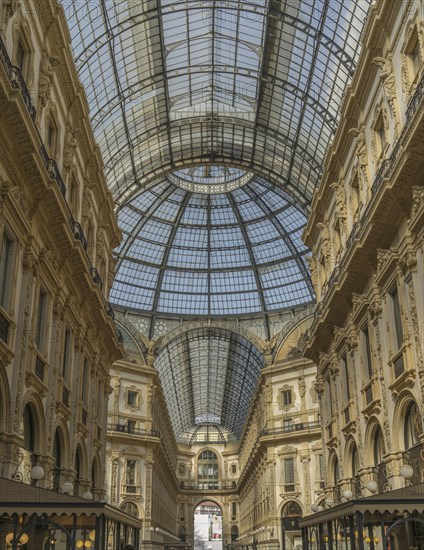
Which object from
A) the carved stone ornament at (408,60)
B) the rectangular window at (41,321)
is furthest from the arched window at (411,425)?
the rectangular window at (41,321)

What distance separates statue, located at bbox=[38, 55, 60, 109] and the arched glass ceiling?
9.32 metres

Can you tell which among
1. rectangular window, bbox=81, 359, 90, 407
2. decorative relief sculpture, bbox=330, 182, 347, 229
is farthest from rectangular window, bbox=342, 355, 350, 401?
rectangular window, bbox=81, 359, 90, 407

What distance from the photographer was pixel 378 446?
2683 cm

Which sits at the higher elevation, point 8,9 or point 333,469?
point 8,9

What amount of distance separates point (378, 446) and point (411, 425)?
14.3ft

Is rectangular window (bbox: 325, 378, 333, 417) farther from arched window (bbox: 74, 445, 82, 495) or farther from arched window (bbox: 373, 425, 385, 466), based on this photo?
arched window (bbox: 74, 445, 82, 495)

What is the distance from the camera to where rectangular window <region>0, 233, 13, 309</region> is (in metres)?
20.3

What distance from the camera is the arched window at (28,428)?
2283cm

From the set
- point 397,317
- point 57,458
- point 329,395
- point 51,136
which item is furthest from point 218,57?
point 57,458

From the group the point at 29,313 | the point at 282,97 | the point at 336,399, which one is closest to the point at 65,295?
the point at 29,313

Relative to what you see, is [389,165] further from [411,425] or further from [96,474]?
[96,474]

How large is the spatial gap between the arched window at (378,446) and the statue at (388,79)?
1254 centimetres

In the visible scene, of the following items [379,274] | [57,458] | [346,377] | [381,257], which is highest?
[381,257]

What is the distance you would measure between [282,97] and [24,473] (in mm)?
34049
